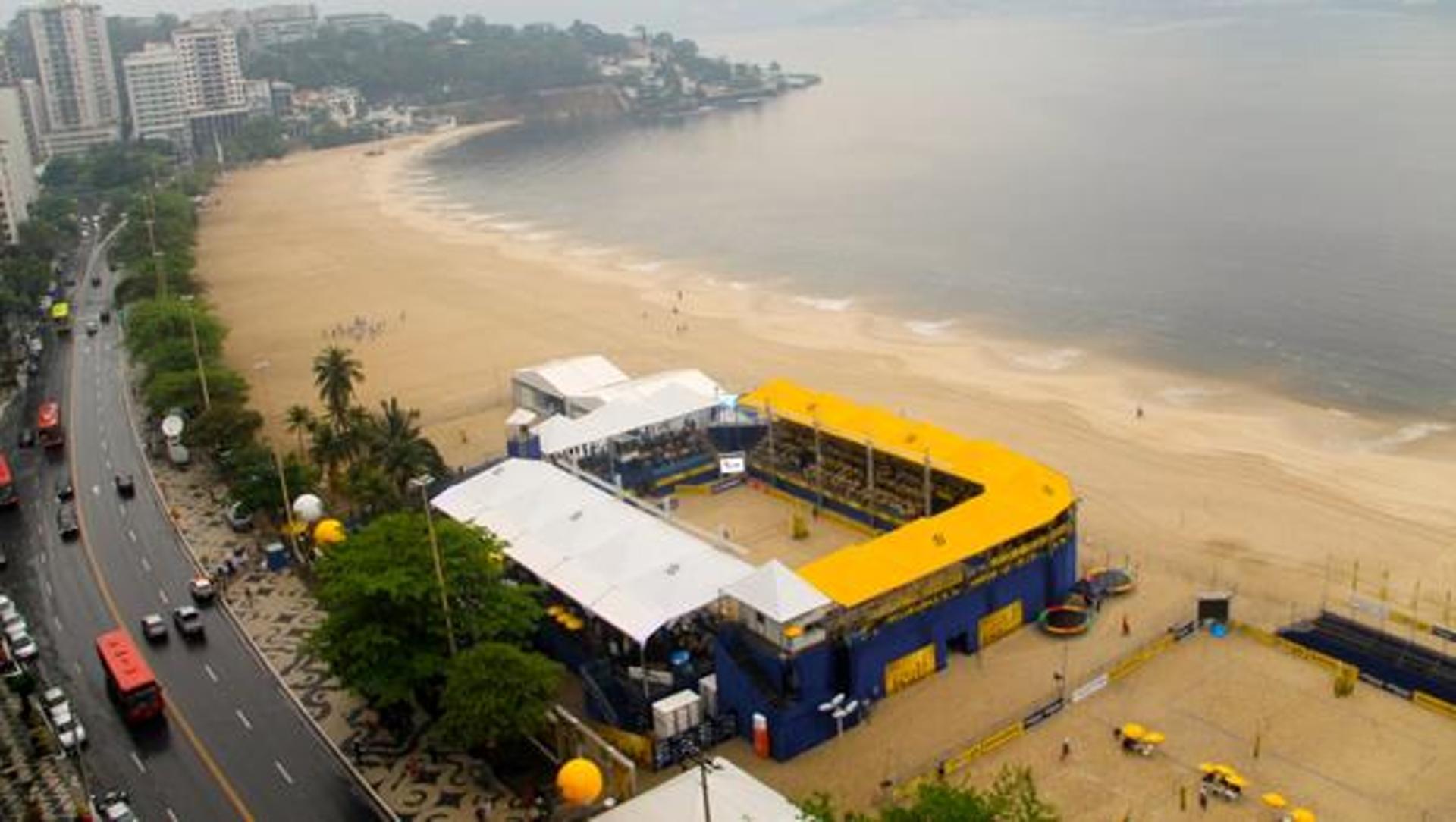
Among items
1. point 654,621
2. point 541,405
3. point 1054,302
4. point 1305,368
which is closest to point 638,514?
point 654,621

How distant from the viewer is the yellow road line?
120 ft

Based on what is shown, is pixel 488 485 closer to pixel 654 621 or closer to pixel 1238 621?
pixel 654 621

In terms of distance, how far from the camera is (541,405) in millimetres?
66438

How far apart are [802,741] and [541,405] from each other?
1263 inches

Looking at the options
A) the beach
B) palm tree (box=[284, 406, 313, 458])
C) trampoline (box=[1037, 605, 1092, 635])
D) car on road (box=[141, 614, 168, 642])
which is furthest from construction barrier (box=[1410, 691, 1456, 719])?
palm tree (box=[284, 406, 313, 458])

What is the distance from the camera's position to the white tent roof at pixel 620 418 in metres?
56.2

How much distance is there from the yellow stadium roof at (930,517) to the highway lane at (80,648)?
757 inches

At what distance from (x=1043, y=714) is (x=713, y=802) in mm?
12226

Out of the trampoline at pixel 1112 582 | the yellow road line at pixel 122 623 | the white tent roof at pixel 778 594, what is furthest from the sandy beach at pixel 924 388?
the yellow road line at pixel 122 623

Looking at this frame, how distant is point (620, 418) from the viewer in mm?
57281

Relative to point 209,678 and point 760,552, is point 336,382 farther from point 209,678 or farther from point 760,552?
point 760,552

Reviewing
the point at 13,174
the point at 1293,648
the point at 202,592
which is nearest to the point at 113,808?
the point at 202,592

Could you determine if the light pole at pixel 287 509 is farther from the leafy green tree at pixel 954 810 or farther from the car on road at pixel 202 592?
the leafy green tree at pixel 954 810

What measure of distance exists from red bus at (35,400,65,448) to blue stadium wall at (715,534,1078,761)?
45370mm
